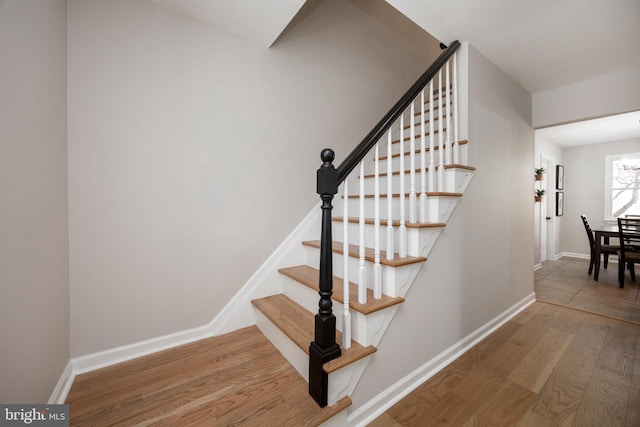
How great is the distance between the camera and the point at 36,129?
40.6 inches

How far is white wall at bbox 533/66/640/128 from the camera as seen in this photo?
7.06ft

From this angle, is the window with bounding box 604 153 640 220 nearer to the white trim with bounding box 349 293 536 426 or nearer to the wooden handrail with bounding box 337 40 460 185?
the white trim with bounding box 349 293 536 426

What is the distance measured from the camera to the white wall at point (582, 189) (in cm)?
529

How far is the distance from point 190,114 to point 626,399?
9.93 ft

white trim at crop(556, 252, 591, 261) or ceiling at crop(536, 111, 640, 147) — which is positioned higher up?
ceiling at crop(536, 111, 640, 147)

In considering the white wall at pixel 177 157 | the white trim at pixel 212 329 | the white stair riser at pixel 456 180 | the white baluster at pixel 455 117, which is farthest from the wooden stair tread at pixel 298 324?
the white baluster at pixel 455 117

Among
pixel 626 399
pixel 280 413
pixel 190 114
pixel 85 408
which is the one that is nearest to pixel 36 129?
pixel 190 114

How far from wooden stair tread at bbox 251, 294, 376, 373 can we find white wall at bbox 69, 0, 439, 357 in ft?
0.95

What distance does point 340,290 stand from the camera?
1438mm

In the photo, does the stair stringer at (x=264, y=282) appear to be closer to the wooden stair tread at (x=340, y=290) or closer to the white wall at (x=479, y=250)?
the wooden stair tread at (x=340, y=290)

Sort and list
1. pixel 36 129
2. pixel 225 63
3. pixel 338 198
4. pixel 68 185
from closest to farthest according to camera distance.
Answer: pixel 36 129, pixel 68 185, pixel 225 63, pixel 338 198

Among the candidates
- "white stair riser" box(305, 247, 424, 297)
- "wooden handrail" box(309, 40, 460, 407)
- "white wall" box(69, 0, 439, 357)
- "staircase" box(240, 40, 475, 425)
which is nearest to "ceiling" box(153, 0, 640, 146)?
"white wall" box(69, 0, 439, 357)

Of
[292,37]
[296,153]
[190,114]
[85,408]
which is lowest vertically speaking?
[85,408]

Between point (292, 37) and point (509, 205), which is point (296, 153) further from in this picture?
point (509, 205)
